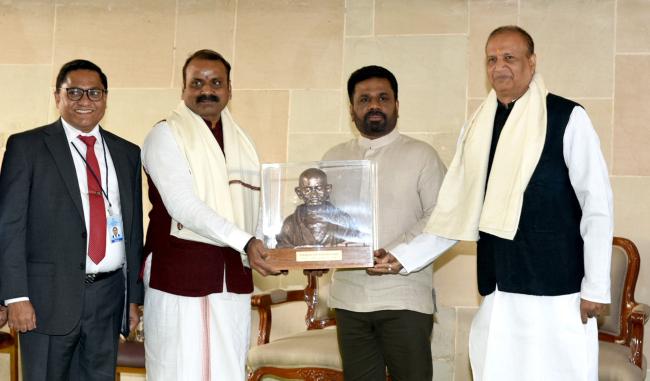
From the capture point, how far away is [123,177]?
419 centimetres

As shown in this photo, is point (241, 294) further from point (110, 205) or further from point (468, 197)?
point (468, 197)

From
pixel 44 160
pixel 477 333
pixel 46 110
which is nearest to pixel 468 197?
pixel 477 333

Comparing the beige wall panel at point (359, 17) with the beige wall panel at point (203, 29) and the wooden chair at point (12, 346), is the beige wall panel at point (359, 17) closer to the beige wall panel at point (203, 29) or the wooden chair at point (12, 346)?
the beige wall panel at point (203, 29)

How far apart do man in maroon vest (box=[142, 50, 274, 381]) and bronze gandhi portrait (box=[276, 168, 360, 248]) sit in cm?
20

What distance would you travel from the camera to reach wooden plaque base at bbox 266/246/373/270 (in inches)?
158

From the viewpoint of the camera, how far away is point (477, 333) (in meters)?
3.80

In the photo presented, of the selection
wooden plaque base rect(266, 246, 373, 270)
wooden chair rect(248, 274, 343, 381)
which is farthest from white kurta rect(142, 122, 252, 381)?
wooden chair rect(248, 274, 343, 381)

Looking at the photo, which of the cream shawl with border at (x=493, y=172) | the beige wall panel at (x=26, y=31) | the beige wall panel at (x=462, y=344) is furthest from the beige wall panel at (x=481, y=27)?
the beige wall panel at (x=26, y=31)

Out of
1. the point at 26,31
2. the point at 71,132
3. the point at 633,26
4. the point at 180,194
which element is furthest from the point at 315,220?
the point at 26,31

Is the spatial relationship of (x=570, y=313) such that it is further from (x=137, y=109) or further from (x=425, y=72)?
(x=137, y=109)

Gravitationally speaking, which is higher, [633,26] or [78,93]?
[633,26]

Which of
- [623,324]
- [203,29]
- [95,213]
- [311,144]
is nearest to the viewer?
[95,213]

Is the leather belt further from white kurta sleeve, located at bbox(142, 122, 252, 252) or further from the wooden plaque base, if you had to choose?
the wooden plaque base

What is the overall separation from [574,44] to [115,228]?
11.2 feet
